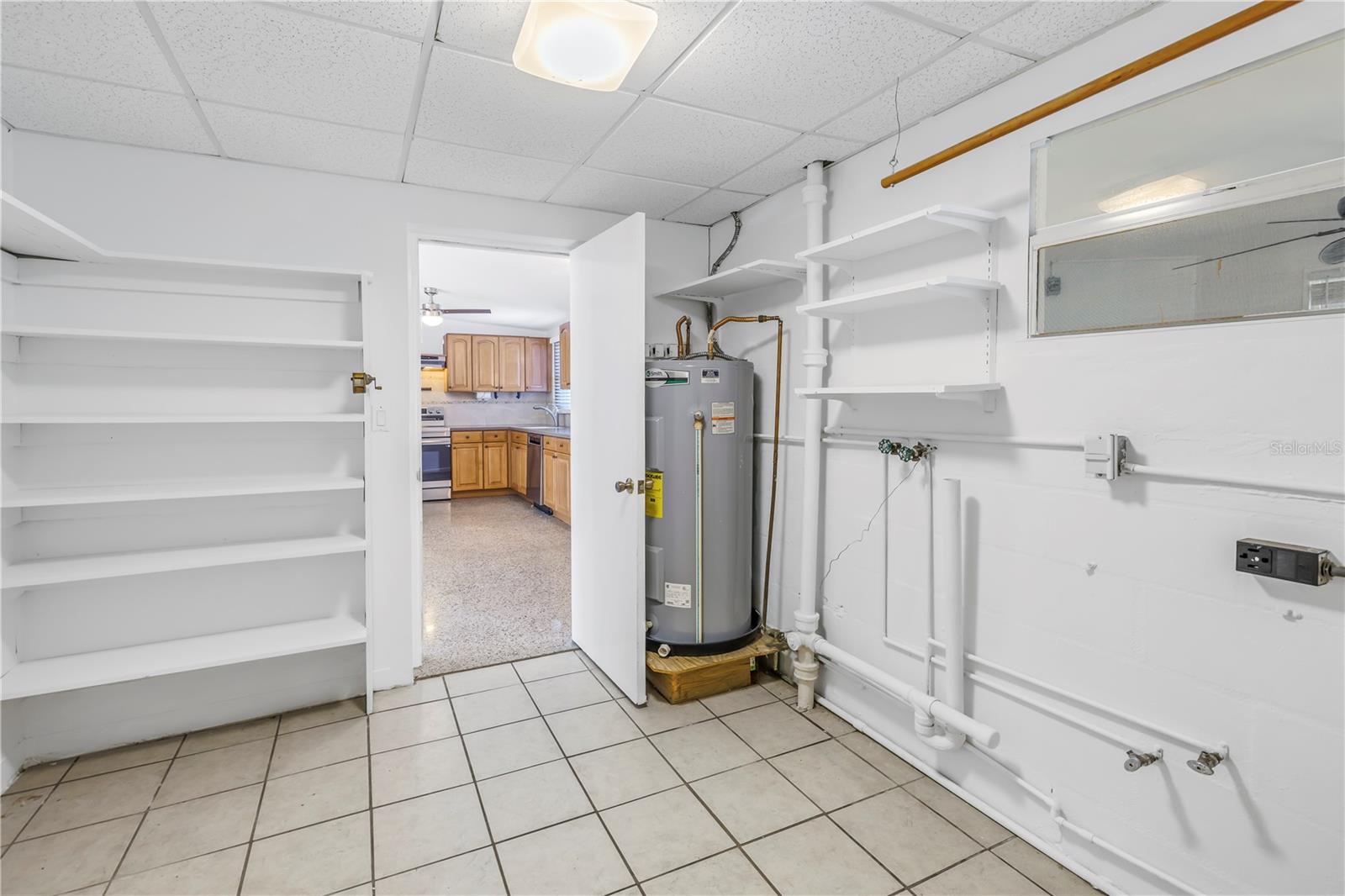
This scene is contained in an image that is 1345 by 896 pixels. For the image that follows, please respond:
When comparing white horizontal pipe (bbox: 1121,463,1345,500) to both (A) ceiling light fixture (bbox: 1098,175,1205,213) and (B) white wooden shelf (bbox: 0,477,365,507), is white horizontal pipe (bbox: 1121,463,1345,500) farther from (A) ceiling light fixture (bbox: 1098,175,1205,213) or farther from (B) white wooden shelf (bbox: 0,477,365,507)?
(B) white wooden shelf (bbox: 0,477,365,507)

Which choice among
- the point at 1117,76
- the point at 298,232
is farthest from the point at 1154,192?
the point at 298,232

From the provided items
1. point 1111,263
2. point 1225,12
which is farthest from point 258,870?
point 1225,12

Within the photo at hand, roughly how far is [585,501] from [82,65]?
7.68 feet

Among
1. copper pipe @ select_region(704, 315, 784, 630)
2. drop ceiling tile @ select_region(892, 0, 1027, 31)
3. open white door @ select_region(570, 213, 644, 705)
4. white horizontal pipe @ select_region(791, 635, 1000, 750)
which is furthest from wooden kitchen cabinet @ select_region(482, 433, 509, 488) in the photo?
drop ceiling tile @ select_region(892, 0, 1027, 31)

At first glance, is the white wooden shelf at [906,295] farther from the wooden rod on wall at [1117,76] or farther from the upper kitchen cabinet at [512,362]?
the upper kitchen cabinet at [512,362]

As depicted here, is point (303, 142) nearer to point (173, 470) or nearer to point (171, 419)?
point (171, 419)

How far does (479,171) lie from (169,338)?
1.32 m

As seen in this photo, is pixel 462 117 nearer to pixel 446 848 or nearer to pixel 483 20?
pixel 483 20

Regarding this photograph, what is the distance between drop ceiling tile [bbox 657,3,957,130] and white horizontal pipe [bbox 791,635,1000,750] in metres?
2.01

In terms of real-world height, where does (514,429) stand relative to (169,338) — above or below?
below

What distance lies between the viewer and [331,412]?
2699 mm

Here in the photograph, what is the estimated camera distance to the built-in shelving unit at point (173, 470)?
2209 mm

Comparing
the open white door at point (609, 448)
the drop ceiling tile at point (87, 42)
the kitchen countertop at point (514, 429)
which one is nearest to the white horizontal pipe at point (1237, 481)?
the open white door at point (609, 448)

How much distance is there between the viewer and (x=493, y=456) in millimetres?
8023
